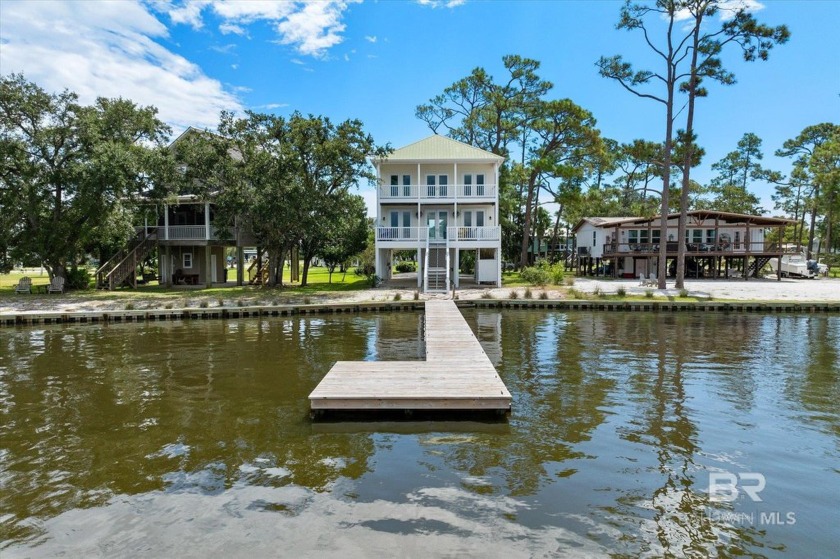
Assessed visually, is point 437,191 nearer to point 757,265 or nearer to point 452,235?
point 452,235

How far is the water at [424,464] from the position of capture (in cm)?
520

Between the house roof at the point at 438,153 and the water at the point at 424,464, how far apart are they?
69.5 ft

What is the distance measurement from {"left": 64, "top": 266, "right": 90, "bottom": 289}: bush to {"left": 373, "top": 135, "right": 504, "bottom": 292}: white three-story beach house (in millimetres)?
17287

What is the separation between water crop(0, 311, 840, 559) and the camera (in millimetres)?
5203

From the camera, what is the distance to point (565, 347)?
50.0 ft

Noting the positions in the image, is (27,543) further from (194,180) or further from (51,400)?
(194,180)

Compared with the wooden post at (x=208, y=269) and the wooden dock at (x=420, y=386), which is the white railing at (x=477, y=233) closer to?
the wooden post at (x=208, y=269)

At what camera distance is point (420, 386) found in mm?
9109

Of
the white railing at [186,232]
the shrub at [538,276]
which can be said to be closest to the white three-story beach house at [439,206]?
the shrub at [538,276]

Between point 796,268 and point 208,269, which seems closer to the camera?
point 208,269

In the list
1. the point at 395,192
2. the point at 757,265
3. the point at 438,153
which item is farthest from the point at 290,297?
the point at 757,265

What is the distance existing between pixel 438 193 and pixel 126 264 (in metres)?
19.9

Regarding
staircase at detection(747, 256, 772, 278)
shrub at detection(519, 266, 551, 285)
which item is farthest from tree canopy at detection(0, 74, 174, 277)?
staircase at detection(747, 256, 772, 278)

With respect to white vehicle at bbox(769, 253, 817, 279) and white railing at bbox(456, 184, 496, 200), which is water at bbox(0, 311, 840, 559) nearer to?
white railing at bbox(456, 184, 496, 200)
